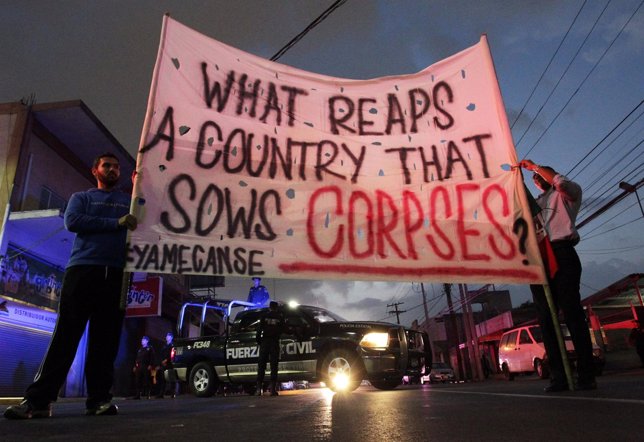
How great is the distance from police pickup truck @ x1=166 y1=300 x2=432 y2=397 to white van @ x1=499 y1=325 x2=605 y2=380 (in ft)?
19.9

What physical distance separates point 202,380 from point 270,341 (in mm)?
2518

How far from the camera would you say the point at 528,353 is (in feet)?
48.8

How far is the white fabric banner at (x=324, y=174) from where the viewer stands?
3283 mm

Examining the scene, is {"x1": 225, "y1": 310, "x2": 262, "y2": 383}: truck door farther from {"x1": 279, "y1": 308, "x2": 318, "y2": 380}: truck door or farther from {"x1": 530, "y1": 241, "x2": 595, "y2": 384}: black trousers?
{"x1": 530, "y1": 241, "x2": 595, "y2": 384}: black trousers

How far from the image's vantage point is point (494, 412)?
2369 millimetres

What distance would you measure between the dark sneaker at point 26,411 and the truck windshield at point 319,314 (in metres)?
6.00

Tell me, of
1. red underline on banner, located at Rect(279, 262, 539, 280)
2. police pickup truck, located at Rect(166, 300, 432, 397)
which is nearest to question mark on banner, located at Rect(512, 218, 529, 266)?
red underline on banner, located at Rect(279, 262, 539, 280)

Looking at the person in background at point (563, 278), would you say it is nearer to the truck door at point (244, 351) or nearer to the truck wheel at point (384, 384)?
the truck wheel at point (384, 384)

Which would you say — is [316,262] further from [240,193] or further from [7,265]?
[7,265]

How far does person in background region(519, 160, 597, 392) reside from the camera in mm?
3668

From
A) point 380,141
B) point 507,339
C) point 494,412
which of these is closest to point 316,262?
point 380,141

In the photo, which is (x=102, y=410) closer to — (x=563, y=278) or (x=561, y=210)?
(x=563, y=278)

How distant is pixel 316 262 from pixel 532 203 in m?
2.11

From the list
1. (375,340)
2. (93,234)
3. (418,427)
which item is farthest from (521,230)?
(375,340)
